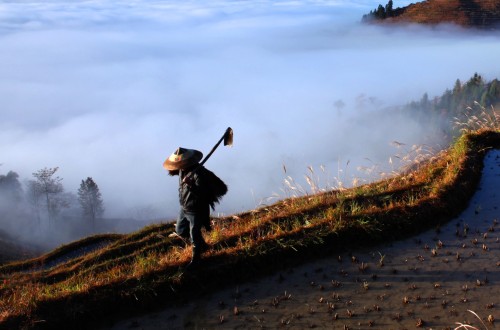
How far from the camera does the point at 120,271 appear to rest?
8992mm

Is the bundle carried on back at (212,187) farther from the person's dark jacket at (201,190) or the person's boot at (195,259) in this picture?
the person's boot at (195,259)

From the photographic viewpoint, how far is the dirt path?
6816 millimetres

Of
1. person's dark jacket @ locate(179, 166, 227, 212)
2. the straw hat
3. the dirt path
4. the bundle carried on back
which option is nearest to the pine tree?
the straw hat

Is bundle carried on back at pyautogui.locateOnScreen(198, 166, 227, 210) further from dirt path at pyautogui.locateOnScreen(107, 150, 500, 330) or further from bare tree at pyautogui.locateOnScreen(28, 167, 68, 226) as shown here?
bare tree at pyautogui.locateOnScreen(28, 167, 68, 226)

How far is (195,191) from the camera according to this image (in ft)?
28.2

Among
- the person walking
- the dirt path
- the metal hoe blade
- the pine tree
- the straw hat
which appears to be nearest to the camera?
the dirt path

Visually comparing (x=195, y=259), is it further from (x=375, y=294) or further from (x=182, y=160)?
(x=375, y=294)

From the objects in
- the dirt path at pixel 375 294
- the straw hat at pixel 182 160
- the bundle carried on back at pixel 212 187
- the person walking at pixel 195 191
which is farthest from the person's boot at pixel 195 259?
the straw hat at pixel 182 160

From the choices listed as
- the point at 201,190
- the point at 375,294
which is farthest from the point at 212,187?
the point at 375,294

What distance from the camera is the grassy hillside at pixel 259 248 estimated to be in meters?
7.83

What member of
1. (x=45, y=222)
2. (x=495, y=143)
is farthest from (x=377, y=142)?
(x=495, y=143)

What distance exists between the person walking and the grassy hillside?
45 centimetres

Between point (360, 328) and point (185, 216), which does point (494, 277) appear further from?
point (185, 216)

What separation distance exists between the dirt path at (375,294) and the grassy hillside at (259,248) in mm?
326
